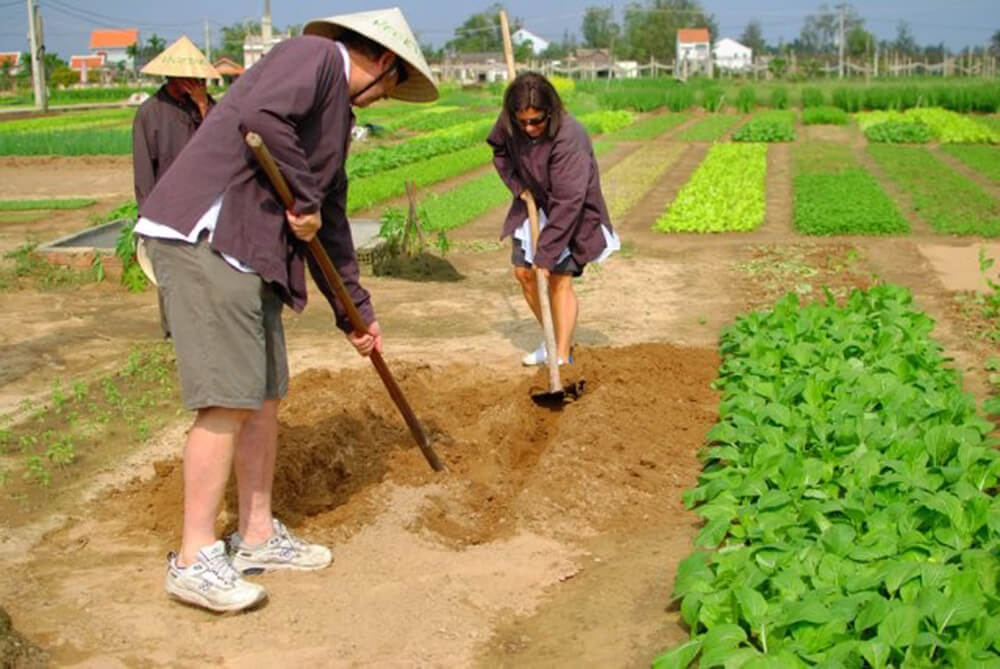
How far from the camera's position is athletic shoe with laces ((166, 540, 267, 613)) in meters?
3.73

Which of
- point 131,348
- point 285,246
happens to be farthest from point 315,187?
point 131,348

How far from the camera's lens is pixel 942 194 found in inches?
624

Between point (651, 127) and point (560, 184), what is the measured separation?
24628 millimetres

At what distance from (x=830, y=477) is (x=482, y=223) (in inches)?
379

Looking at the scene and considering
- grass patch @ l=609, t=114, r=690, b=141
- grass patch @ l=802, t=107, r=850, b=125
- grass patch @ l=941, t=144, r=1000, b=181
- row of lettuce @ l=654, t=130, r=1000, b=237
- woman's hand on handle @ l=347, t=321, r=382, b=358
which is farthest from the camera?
grass patch @ l=802, t=107, r=850, b=125

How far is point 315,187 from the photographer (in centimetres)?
370

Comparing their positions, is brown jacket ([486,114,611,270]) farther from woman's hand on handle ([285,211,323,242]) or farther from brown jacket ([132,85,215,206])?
woman's hand on handle ([285,211,323,242])

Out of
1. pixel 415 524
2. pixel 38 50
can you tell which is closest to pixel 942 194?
pixel 415 524

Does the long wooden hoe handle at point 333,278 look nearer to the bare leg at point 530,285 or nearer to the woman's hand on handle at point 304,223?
the woman's hand on handle at point 304,223

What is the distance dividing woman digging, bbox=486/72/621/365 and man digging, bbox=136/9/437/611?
2264mm

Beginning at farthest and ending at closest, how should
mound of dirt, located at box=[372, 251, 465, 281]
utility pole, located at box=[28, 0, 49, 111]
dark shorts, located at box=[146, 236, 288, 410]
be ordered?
utility pole, located at box=[28, 0, 49, 111], mound of dirt, located at box=[372, 251, 465, 281], dark shorts, located at box=[146, 236, 288, 410]

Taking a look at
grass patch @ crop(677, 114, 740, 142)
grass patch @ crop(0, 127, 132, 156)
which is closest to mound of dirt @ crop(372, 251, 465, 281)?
grass patch @ crop(0, 127, 132, 156)

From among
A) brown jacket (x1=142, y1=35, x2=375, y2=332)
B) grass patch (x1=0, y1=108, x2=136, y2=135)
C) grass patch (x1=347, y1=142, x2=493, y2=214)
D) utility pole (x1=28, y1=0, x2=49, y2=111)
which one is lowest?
grass patch (x1=347, y1=142, x2=493, y2=214)

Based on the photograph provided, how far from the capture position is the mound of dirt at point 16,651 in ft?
11.0
